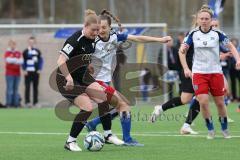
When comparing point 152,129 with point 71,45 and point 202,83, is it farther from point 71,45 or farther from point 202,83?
point 71,45

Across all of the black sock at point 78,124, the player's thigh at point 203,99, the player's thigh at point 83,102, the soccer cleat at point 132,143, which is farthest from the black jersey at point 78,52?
the player's thigh at point 203,99

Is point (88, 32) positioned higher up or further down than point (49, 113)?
higher up

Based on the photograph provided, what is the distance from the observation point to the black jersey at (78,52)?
10.0m

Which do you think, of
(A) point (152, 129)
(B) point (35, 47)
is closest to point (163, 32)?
(B) point (35, 47)

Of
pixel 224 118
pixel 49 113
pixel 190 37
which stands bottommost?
pixel 49 113

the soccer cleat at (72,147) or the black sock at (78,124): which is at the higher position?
the black sock at (78,124)

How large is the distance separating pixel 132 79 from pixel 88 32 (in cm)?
780

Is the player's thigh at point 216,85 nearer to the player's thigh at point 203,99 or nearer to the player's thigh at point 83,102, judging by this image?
the player's thigh at point 203,99

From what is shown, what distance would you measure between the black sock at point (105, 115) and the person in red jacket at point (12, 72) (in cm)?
1068

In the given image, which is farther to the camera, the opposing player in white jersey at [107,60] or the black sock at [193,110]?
the black sock at [193,110]

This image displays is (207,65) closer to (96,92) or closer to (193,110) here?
(193,110)

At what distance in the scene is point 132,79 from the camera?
17797 millimetres

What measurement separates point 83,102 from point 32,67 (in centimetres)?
1187

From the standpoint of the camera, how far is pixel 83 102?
10188 mm
